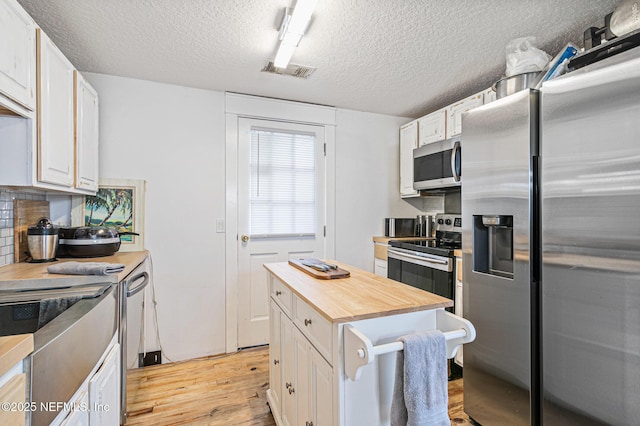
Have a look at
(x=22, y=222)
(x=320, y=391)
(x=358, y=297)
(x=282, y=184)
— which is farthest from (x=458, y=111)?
(x=22, y=222)

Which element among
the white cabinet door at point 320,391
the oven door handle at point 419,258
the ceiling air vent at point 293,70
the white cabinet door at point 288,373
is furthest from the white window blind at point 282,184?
the white cabinet door at point 320,391

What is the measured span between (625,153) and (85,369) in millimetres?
2093

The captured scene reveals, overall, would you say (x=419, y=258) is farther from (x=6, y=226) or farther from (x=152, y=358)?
(x=6, y=226)

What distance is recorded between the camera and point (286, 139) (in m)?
3.01

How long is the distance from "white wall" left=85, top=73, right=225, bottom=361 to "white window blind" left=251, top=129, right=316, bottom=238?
32 cm

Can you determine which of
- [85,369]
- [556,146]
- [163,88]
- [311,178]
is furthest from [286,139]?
[85,369]

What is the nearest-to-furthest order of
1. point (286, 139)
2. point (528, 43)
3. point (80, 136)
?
point (528, 43) → point (80, 136) → point (286, 139)

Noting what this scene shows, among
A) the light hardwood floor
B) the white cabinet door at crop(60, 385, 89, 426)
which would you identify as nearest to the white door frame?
the light hardwood floor

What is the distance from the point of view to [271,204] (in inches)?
116

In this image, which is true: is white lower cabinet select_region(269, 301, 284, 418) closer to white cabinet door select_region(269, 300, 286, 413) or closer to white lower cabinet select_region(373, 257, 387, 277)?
white cabinet door select_region(269, 300, 286, 413)

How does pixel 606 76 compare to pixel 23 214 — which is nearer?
pixel 606 76

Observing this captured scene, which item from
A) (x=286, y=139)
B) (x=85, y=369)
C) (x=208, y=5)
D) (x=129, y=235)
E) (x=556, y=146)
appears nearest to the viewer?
(x=85, y=369)

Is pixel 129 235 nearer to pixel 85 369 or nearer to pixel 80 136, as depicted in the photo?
pixel 80 136

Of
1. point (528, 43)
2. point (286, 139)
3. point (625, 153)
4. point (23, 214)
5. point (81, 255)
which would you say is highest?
point (528, 43)
